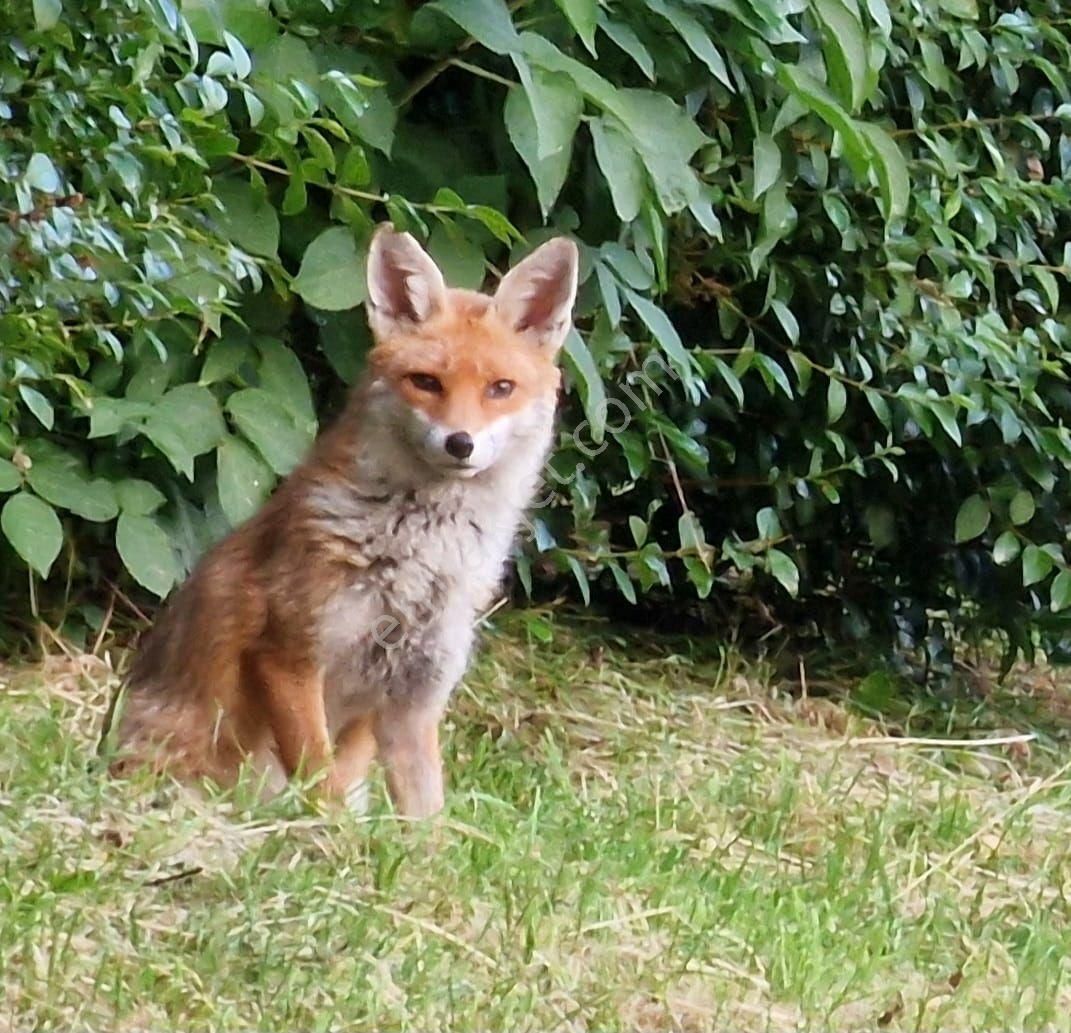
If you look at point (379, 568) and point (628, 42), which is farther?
point (628, 42)

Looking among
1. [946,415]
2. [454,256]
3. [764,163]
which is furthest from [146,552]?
[946,415]

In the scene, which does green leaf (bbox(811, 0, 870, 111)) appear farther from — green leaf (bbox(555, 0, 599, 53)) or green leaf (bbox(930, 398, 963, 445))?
green leaf (bbox(930, 398, 963, 445))

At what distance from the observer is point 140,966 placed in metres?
2.56

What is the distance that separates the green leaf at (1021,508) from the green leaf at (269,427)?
2420 mm

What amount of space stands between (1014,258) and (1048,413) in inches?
21.1

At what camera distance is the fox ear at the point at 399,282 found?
4.00 m

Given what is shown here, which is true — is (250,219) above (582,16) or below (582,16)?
below

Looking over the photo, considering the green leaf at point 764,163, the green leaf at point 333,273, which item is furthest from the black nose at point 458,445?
the green leaf at point 764,163

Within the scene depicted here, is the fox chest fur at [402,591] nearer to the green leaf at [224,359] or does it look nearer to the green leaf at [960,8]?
the green leaf at [224,359]

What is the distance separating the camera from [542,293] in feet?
13.6

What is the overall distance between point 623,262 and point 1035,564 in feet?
5.83

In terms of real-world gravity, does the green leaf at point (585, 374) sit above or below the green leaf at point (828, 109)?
below

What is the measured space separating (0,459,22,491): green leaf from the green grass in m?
0.54

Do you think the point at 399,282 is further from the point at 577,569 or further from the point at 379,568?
the point at 577,569
